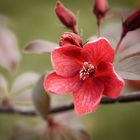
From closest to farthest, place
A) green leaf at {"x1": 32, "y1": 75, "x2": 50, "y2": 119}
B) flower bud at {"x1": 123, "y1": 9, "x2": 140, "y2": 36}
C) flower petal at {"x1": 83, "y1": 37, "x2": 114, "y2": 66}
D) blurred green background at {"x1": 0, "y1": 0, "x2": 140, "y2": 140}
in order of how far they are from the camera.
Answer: flower petal at {"x1": 83, "y1": 37, "x2": 114, "y2": 66}
flower bud at {"x1": 123, "y1": 9, "x2": 140, "y2": 36}
green leaf at {"x1": 32, "y1": 75, "x2": 50, "y2": 119}
blurred green background at {"x1": 0, "y1": 0, "x2": 140, "y2": 140}

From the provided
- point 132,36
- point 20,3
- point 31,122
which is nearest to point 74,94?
point 132,36

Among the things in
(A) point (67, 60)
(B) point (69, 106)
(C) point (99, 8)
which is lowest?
(B) point (69, 106)

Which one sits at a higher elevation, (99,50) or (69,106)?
(99,50)

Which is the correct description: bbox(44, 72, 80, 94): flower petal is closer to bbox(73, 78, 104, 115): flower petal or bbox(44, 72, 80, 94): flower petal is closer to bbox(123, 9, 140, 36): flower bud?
bbox(73, 78, 104, 115): flower petal

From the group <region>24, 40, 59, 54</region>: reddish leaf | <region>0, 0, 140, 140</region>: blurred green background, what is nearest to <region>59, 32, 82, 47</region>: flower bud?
<region>24, 40, 59, 54</region>: reddish leaf

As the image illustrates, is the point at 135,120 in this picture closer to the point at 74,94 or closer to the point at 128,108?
the point at 128,108

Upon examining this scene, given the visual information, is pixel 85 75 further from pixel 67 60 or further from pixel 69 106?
pixel 69 106

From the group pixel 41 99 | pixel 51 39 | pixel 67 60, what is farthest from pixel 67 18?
pixel 51 39
